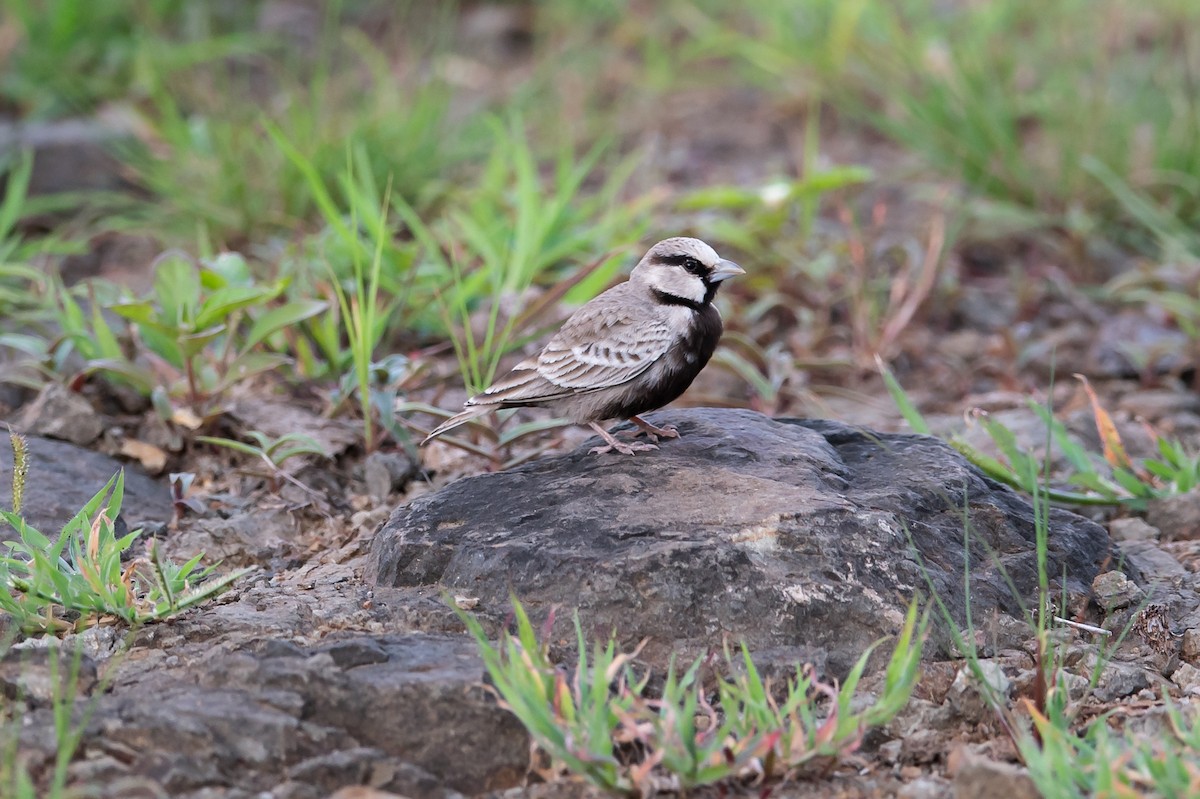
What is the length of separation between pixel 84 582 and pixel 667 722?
1684 mm

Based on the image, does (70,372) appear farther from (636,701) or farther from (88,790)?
(636,701)

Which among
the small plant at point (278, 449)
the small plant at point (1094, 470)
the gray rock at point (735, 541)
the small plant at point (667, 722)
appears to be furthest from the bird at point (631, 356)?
the small plant at point (667, 722)

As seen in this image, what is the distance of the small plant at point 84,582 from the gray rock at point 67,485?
47 cm

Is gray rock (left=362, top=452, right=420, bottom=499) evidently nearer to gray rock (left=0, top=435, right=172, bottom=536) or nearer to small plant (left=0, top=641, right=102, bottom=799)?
gray rock (left=0, top=435, right=172, bottom=536)

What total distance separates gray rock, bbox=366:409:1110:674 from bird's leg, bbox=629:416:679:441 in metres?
0.05

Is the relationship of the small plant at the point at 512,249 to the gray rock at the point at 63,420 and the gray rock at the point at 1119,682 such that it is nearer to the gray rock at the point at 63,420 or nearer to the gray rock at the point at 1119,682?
the gray rock at the point at 63,420

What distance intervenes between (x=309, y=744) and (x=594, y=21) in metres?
7.76

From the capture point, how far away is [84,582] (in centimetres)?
360

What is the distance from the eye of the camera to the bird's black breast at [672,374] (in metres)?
4.25

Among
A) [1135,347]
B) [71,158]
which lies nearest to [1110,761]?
[1135,347]

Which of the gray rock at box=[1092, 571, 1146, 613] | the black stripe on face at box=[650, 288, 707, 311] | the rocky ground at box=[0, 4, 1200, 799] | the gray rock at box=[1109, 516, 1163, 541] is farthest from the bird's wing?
the gray rock at box=[1109, 516, 1163, 541]

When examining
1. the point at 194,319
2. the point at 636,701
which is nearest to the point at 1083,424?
the point at 636,701

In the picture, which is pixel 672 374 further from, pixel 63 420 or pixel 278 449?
pixel 63 420

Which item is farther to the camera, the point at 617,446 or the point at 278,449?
the point at 278,449
